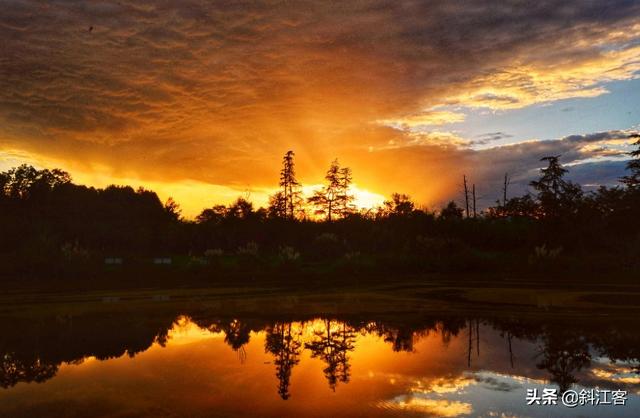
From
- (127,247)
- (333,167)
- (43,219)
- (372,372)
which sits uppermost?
(333,167)

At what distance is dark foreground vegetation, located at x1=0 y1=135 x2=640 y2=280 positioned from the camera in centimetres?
3350

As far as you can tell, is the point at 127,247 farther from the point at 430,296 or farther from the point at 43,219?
the point at 430,296

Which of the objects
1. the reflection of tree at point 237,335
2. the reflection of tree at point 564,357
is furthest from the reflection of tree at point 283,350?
the reflection of tree at point 564,357

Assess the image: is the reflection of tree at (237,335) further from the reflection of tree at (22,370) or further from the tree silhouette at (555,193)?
the tree silhouette at (555,193)

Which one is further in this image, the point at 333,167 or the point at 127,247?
the point at 333,167

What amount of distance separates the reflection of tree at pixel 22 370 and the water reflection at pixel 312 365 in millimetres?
25

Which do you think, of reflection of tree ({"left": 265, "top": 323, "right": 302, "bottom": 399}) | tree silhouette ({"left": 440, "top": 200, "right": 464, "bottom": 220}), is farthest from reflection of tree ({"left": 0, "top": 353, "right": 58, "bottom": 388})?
tree silhouette ({"left": 440, "top": 200, "right": 464, "bottom": 220})

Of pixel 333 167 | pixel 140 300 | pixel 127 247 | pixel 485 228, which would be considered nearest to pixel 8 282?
pixel 140 300

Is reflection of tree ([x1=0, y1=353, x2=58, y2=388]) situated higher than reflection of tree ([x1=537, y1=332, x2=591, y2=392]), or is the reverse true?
reflection of tree ([x1=0, y1=353, x2=58, y2=388])

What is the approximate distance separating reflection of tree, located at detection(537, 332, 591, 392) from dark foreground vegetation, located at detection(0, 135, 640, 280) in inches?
881

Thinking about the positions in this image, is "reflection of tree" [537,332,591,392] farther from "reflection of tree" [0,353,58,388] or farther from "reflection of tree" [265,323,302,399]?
"reflection of tree" [0,353,58,388]

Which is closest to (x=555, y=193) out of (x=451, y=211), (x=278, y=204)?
(x=451, y=211)

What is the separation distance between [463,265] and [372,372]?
87.0ft

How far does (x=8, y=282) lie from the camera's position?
28812 millimetres
